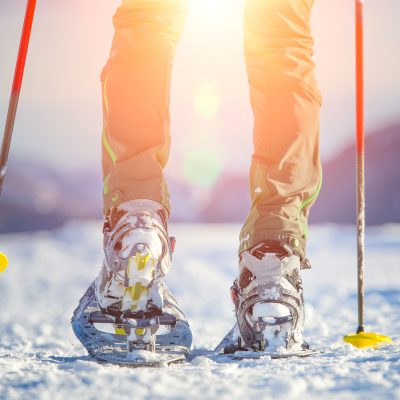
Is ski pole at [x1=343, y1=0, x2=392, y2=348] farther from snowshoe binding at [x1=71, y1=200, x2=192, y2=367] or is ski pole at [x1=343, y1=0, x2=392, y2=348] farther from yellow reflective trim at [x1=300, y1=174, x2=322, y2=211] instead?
snowshoe binding at [x1=71, y1=200, x2=192, y2=367]

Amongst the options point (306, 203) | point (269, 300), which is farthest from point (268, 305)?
point (306, 203)

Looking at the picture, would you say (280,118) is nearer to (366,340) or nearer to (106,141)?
(106,141)

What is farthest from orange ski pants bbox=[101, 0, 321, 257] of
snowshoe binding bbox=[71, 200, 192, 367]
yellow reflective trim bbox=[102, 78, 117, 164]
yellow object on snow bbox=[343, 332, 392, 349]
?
yellow object on snow bbox=[343, 332, 392, 349]

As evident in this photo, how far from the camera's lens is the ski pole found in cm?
264

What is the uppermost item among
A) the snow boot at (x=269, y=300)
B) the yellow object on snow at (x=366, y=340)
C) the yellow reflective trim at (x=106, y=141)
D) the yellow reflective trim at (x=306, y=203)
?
the yellow reflective trim at (x=106, y=141)

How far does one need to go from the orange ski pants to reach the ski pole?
507mm

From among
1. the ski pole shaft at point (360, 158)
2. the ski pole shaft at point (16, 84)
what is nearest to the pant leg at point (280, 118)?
the ski pole shaft at point (360, 158)

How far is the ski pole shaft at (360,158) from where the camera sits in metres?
2.81

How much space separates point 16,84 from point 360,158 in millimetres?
1595

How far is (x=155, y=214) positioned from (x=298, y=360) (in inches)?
27.6

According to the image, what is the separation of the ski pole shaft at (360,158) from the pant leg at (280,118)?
48 centimetres

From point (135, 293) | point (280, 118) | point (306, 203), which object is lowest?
point (135, 293)

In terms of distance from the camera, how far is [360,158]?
2.99m

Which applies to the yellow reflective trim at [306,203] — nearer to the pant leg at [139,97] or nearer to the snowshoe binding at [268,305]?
the snowshoe binding at [268,305]
